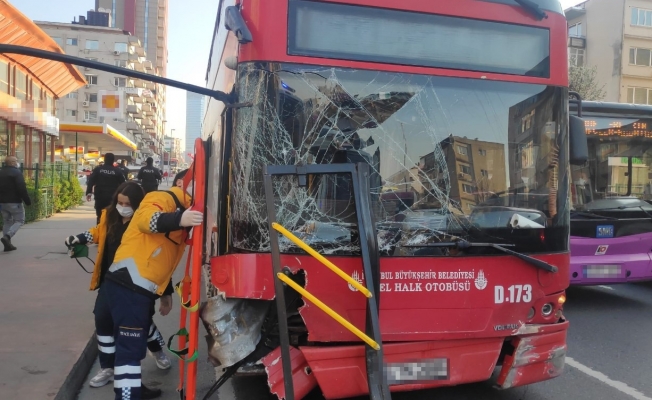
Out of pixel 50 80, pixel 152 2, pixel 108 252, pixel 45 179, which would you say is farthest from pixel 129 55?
pixel 108 252

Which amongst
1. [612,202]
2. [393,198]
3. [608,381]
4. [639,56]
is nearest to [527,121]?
[393,198]

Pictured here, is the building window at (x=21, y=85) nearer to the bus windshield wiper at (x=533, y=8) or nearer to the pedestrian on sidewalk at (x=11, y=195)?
the pedestrian on sidewalk at (x=11, y=195)

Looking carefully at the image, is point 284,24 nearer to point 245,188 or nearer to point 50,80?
point 245,188

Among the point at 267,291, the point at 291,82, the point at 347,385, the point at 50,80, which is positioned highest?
the point at 50,80

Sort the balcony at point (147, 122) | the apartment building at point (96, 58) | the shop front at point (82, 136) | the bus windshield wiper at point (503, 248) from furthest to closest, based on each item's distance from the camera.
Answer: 1. the balcony at point (147, 122)
2. the apartment building at point (96, 58)
3. the shop front at point (82, 136)
4. the bus windshield wiper at point (503, 248)

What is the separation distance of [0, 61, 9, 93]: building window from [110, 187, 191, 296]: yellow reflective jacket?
16.5 m

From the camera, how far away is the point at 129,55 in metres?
85.1

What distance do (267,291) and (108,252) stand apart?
167 centimetres

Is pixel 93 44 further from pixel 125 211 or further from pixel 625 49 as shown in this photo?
pixel 125 211

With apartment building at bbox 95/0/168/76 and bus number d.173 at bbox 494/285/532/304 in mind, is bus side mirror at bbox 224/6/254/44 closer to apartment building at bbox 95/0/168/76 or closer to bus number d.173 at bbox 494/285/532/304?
bus number d.173 at bbox 494/285/532/304

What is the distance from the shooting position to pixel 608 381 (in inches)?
205

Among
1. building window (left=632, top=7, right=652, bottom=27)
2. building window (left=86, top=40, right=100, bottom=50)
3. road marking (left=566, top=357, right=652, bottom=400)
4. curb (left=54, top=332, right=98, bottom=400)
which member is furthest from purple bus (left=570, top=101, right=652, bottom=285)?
building window (left=86, top=40, right=100, bottom=50)

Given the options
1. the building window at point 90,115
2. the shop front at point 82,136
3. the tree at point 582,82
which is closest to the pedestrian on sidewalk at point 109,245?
the shop front at point 82,136

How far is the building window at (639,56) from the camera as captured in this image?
43.4 m
